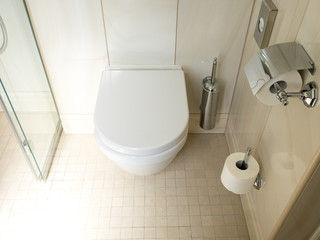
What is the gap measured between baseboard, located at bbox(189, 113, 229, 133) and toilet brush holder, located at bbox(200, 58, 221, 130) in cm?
7

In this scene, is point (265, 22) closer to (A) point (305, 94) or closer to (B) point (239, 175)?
(A) point (305, 94)

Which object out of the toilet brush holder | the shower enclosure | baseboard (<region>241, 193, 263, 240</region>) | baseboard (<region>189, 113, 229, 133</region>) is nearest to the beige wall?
baseboard (<region>241, 193, 263, 240</region>)

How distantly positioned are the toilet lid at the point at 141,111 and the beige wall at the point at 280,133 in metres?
0.31

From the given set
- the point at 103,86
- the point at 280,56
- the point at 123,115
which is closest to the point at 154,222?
the point at 123,115

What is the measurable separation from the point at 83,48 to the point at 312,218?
3.76ft

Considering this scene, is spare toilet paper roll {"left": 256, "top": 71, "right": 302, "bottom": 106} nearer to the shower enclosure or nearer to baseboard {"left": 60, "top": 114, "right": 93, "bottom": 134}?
the shower enclosure

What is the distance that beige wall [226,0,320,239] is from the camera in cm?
82

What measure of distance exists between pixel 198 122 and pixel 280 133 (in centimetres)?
74

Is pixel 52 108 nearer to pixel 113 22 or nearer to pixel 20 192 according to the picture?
pixel 20 192

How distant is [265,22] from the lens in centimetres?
112

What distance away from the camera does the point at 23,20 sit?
1.31 metres

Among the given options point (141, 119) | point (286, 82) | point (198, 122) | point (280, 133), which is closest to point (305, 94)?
point (286, 82)

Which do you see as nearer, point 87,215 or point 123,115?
point 123,115

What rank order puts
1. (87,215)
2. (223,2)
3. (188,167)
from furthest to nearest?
(188,167), (87,215), (223,2)
